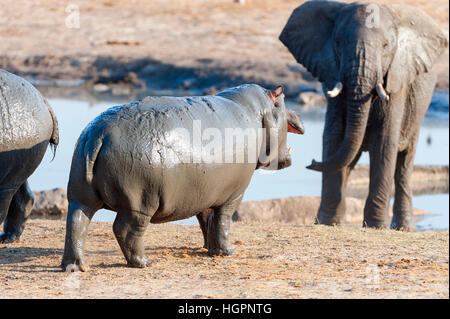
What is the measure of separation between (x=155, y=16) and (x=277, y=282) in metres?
29.4

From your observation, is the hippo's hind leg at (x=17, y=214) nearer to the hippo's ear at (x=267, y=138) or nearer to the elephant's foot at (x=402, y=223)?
the hippo's ear at (x=267, y=138)

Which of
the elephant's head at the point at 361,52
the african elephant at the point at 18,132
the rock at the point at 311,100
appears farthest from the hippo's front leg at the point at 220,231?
the rock at the point at 311,100

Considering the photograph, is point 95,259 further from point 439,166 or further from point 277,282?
point 439,166

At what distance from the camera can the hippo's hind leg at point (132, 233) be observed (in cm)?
627

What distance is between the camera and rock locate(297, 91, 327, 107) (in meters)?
25.9

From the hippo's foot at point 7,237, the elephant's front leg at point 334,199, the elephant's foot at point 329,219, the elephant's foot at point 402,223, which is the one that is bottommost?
the elephant's foot at point 402,223

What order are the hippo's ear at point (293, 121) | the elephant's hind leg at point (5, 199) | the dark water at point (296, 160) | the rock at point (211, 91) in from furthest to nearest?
the rock at point (211, 91) → the dark water at point (296, 160) → the hippo's ear at point (293, 121) → the elephant's hind leg at point (5, 199)

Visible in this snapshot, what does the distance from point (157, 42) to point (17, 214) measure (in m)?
25.2

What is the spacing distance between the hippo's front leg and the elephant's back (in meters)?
1.58

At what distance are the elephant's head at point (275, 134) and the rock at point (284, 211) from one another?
156 inches

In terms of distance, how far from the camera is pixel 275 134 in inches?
288

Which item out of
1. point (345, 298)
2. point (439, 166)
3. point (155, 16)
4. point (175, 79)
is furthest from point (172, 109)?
point (155, 16)

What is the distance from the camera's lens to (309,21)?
39.7 ft

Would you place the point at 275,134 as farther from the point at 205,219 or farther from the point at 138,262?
the point at 138,262
